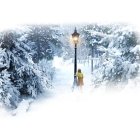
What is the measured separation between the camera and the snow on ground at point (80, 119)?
13.8m

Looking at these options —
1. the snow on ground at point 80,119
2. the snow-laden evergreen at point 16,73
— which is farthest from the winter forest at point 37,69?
the snow on ground at point 80,119

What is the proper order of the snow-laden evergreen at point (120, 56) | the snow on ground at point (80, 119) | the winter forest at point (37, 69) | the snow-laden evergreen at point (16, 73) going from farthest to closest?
the snow-laden evergreen at point (16, 73)
the winter forest at point (37, 69)
the snow-laden evergreen at point (120, 56)
the snow on ground at point (80, 119)

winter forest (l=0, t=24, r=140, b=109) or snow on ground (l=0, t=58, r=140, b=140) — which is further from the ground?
winter forest (l=0, t=24, r=140, b=109)

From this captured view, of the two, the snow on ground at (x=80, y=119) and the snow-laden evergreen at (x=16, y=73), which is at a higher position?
the snow-laden evergreen at (x=16, y=73)

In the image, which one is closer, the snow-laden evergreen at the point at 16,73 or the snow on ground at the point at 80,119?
the snow on ground at the point at 80,119

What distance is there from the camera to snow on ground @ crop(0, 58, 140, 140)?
1379 centimetres

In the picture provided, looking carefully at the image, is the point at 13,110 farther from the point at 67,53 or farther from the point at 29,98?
the point at 67,53

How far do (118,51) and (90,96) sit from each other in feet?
7.71

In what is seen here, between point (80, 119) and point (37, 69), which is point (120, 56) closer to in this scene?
point (80, 119)

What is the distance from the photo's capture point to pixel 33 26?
25.9 metres

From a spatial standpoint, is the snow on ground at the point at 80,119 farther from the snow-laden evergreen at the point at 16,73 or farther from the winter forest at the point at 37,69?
the snow-laden evergreen at the point at 16,73

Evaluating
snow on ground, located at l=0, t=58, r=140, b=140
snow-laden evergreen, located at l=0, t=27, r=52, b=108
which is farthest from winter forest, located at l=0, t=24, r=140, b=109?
snow on ground, located at l=0, t=58, r=140, b=140

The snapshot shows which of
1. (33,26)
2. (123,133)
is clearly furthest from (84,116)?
(33,26)

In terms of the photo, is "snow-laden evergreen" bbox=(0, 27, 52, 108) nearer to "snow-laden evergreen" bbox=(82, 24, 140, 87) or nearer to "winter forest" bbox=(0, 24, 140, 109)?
"winter forest" bbox=(0, 24, 140, 109)
